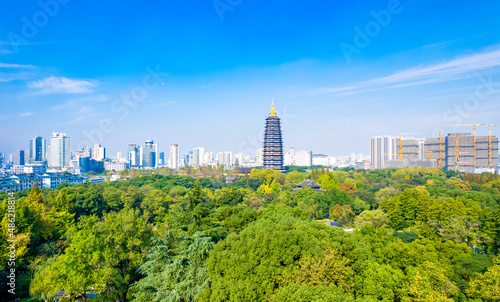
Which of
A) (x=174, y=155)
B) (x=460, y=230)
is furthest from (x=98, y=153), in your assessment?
(x=460, y=230)

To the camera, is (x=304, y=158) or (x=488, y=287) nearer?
(x=488, y=287)

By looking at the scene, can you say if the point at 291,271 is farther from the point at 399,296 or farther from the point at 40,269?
the point at 40,269

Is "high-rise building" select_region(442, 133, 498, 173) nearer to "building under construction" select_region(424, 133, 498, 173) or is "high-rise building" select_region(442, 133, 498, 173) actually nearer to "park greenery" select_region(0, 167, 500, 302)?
"building under construction" select_region(424, 133, 498, 173)

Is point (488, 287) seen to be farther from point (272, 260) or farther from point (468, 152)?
point (468, 152)

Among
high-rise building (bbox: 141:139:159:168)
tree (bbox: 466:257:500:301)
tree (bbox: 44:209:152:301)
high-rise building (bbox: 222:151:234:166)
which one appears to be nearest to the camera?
tree (bbox: 466:257:500:301)

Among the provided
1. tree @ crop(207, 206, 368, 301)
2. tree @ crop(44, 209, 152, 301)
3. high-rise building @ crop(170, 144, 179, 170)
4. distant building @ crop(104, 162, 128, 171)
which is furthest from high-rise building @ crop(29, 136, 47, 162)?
tree @ crop(207, 206, 368, 301)

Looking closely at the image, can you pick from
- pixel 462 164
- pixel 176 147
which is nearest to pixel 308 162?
pixel 176 147

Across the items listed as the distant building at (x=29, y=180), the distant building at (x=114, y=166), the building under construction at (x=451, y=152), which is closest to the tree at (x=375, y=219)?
the distant building at (x=29, y=180)
